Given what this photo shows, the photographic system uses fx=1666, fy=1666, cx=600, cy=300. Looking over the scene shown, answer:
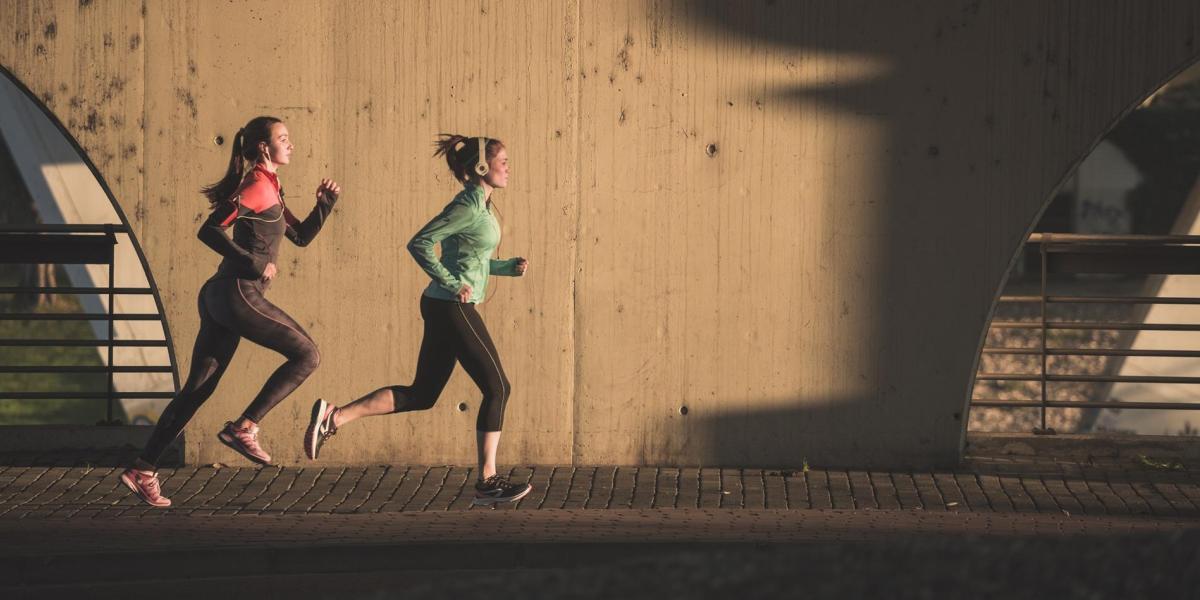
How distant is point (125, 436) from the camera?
10789 millimetres

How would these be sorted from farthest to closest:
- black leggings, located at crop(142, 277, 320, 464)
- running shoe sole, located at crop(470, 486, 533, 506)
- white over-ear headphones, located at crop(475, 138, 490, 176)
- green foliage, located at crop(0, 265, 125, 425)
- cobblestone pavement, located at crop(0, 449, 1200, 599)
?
green foliage, located at crop(0, 265, 125, 425), white over-ear headphones, located at crop(475, 138, 490, 176), black leggings, located at crop(142, 277, 320, 464), running shoe sole, located at crop(470, 486, 533, 506), cobblestone pavement, located at crop(0, 449, 1200, 599)

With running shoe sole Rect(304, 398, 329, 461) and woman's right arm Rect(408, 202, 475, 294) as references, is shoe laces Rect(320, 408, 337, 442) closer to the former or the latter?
running shoe sole Rect(304, 398, 329, 461)

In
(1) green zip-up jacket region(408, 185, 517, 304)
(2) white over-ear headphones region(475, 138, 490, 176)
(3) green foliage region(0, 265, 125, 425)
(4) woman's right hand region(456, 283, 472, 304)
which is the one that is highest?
(2) white over-ear headphones region(475, 138, 490, 176)

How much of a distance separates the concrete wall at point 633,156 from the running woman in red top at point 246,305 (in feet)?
1.38

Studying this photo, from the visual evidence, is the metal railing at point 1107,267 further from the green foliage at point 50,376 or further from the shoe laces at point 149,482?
the green foliage at point 50,376

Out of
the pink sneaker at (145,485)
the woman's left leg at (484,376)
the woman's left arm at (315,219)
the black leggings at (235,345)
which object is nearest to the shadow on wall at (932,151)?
the woman's left leg at (484,376)

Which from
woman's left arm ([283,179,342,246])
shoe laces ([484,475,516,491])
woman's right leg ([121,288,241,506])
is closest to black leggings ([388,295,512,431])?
shoe laces ([484,475,516,491])

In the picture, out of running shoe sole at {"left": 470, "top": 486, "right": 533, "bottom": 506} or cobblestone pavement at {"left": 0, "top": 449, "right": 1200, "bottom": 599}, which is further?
running shoe sole at {"left": 470, "top": 486, "right": 533, "bottom": 506}

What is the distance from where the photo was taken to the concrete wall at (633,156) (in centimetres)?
1011

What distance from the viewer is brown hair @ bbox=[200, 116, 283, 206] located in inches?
383

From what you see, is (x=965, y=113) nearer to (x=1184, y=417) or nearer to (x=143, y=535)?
(x=143, y=535)

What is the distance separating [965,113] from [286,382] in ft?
14.4

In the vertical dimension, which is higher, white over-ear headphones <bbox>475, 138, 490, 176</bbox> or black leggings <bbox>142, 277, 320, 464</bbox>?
white over-ear headphones <bbox>475, 138, 490, 176</bbox>

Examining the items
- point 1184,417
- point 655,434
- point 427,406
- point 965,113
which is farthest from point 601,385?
point 1184,417
